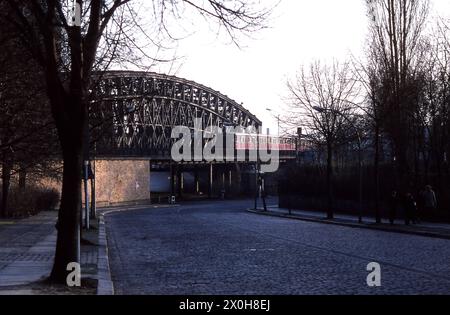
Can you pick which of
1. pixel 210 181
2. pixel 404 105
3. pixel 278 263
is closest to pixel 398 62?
pixel 404 105

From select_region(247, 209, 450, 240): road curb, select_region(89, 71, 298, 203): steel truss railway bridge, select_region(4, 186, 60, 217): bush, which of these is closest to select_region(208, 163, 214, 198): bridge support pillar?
select_region(89, 71, 298, 203): steel truss railway bridge

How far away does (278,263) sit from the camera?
16391 millimetres

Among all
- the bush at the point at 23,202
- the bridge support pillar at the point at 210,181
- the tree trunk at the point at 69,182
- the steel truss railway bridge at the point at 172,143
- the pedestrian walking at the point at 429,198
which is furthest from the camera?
the bridge support pillar at the point at 210,181

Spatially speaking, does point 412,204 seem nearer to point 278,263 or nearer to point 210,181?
point 278,263

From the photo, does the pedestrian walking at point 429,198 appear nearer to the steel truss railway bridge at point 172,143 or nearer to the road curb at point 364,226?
the road curb at point 364,226

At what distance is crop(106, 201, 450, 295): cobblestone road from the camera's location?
12242mm

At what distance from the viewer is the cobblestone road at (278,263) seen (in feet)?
40.2

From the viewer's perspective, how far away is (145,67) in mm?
14789

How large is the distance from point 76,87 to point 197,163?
3503 inches

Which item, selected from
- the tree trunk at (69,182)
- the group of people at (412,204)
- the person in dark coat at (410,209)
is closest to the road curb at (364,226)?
the group of people at (412,204)

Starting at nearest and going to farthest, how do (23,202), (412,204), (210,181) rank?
(412,204)
(23,202)
(210,181)

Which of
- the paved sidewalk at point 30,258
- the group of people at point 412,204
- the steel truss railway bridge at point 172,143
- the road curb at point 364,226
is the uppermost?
the steel truss railway bridge at point 172,143
